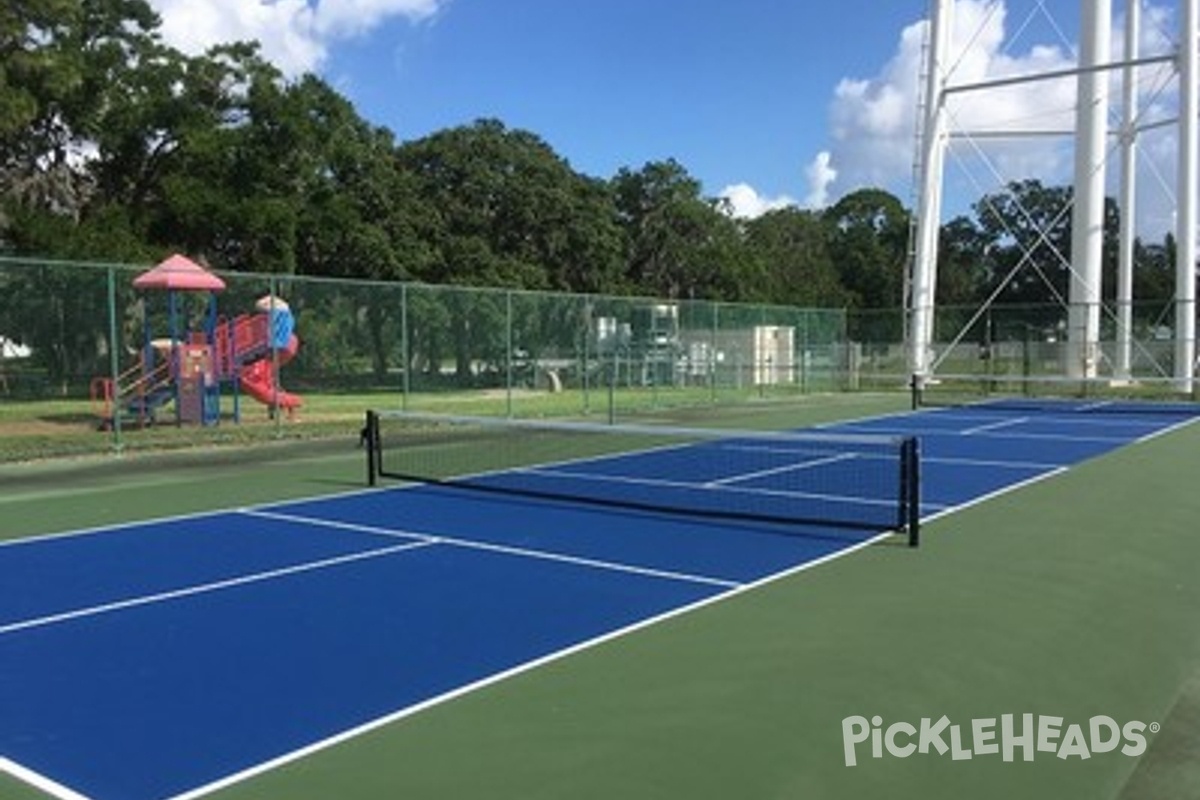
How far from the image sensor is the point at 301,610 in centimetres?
752

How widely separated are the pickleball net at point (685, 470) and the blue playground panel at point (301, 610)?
0.56m

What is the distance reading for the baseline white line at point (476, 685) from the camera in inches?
186

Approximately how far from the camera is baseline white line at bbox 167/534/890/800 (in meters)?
4.73

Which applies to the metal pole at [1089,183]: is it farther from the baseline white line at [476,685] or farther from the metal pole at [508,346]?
the baseline white line at [476,685]

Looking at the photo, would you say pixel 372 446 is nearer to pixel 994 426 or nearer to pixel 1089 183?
pixel 994 426

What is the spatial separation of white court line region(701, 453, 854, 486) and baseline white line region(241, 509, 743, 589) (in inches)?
171

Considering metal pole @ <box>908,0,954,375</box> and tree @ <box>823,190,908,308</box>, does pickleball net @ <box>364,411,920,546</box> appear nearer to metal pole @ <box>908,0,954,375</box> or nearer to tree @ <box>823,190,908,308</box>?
metal pole @ <box>908,0,954,375</box>

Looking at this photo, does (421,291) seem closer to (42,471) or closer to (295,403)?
(295,403)

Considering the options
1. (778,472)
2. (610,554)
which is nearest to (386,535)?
(610,554)

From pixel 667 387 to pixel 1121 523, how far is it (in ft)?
68.6

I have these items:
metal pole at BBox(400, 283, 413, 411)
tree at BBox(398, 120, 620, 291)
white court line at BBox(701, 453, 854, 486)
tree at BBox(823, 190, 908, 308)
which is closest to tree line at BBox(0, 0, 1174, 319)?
tree at BBox(398, 120, 620, 291)

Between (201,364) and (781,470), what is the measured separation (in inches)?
468

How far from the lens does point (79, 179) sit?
36531mm

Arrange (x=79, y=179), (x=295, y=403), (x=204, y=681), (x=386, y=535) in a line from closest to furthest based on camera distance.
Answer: (x=204, y=681) < (x=386, y=535) < (x=295, y=403) < (x=79, y=179)
